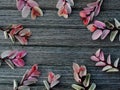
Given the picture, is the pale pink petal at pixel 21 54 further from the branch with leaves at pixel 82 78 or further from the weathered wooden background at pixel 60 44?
the branch with leaves at pixel 82 78

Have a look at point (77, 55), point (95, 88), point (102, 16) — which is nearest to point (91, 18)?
point (102, 16)

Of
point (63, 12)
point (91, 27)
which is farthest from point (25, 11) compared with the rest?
point (91, 27)

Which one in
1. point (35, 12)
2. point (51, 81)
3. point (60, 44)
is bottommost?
point (51, 81)

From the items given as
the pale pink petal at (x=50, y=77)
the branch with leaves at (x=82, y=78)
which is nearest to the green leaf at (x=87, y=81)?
the branch with leaves at (x=82, y=78)

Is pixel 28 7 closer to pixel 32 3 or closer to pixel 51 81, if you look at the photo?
pixel 32 3

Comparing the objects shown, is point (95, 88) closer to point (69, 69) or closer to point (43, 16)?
point (69, 69)

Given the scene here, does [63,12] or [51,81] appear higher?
[63,12]
